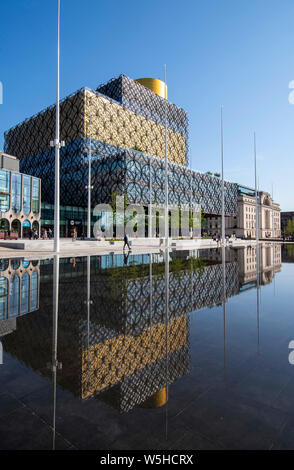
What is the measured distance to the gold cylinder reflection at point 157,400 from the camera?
2.69 m

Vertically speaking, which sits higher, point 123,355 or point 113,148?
point 113,148

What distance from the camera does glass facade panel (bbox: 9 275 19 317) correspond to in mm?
5932

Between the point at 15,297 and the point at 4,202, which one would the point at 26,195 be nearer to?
the point at 4,202

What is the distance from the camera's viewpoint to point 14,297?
724cm

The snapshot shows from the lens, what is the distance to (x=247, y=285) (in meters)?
9.38

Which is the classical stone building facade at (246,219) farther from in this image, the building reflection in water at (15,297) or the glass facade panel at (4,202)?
the building reflection in water at (15,297)

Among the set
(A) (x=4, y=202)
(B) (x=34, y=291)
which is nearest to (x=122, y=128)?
(A) (x=4, y=202)

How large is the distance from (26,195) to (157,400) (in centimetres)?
5978

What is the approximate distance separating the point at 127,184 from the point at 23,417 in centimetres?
5569

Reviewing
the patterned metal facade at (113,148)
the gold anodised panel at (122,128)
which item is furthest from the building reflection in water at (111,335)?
the gold anodised panel at (122,128)

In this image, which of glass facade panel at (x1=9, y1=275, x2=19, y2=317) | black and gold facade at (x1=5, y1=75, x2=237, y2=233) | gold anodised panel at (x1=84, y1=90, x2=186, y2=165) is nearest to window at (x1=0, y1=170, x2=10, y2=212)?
black and gold facade at (x1=5, y1=75, x2=237, y2=233)

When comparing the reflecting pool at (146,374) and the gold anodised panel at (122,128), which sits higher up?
the gold anodised panel at (122,128)

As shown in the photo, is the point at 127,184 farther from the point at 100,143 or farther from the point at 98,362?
the point at 98,362

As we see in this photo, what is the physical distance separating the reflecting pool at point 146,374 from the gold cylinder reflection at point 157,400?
0.01 metres
